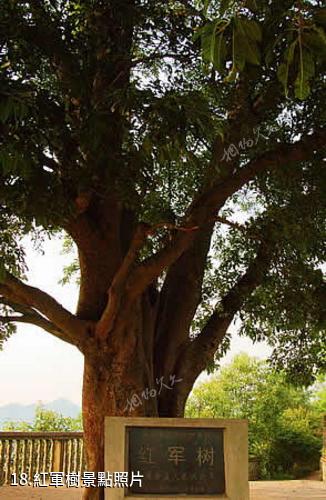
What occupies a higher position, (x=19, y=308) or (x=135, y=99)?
(x=135, y=99)

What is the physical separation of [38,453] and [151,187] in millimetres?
5331

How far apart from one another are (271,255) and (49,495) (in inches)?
166

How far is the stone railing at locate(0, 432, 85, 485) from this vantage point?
26.6 ft

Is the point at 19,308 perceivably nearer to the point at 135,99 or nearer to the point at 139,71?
the point at 139,71

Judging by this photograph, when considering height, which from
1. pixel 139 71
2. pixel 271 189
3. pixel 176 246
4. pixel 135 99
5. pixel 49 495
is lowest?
pixel 49 495

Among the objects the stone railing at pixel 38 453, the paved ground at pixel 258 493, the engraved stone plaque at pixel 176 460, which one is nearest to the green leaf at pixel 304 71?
the engraved stone plaque at pixel 176 460

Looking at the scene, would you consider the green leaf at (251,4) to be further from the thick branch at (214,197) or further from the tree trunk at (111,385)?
the tree trunk at (111,385)

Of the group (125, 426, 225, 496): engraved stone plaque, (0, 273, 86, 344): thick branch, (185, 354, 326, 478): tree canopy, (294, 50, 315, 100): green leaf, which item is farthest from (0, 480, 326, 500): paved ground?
(294, 50, 315, 100): green leaf

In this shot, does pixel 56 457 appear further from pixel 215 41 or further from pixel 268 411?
pixel 268 411

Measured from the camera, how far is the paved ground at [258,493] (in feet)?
24.6

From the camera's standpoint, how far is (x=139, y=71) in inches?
244

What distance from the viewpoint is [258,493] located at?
8.71 meters


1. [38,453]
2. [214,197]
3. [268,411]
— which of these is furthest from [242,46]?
[268,411]

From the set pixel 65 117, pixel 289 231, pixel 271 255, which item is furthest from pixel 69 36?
pixel 271 255
